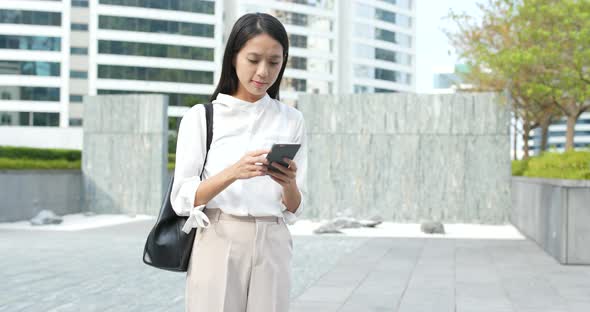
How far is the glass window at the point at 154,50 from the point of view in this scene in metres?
60.6

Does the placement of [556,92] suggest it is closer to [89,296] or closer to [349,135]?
[349,135]

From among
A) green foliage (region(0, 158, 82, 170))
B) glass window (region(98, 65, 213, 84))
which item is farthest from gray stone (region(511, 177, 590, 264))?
glass window (region(98, 65, 213, 84))

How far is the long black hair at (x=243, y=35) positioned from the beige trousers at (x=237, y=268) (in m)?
0.46

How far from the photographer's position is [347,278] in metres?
9.08

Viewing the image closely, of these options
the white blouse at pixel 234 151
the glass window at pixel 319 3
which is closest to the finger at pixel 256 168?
the white blouse at pixel 234 151

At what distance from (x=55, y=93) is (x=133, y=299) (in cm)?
5723

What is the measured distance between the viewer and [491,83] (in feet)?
91.9

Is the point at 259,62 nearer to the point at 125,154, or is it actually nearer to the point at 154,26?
the point at 125,154

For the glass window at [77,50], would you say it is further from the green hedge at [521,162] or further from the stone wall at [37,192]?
the stone wall at [37,192]

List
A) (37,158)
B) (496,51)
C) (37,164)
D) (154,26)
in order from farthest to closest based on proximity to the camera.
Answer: (154,26) < (496,51) < (37,158) < (37,164)

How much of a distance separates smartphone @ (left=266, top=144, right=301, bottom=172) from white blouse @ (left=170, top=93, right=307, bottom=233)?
19cm

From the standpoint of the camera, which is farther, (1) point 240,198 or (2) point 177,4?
(2) point 177,4

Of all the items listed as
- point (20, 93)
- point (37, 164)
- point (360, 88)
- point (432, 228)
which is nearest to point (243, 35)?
point (432, 228)

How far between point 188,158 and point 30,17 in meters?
63.2
